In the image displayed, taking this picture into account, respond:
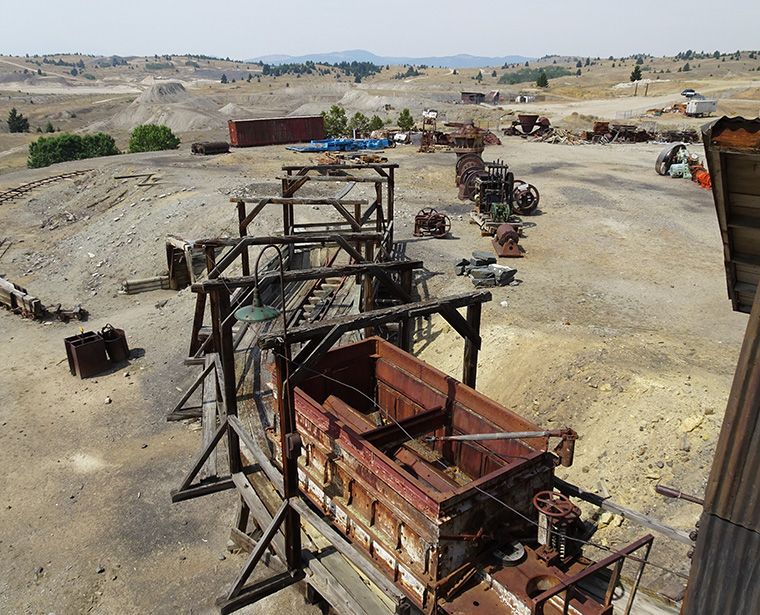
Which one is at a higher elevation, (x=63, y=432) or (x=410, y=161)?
(x=410, y=161)

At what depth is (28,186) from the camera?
118 ft

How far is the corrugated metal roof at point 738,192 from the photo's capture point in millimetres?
2787

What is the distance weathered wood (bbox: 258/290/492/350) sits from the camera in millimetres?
5763

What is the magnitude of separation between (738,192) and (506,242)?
13521 millimetres

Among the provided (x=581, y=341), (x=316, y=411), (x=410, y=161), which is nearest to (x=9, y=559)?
(x=316, y=411)

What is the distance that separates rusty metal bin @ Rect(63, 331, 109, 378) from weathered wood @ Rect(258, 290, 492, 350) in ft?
33.3

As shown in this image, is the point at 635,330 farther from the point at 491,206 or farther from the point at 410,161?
the point at 410,161

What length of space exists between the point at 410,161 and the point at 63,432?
27.5m

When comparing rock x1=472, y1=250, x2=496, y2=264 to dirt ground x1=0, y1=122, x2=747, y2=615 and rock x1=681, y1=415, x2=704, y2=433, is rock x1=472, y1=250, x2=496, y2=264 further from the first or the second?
rock x1=681, y1=415, x2=704, y2=433

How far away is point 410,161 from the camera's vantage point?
3475 cm

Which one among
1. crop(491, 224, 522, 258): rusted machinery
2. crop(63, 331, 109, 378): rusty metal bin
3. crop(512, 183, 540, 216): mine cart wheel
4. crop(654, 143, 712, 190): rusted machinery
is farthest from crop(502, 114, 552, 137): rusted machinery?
crop(63, 331, 109, 378): rusty metal bin

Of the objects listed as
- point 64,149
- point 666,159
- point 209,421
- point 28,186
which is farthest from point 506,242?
point 64,149

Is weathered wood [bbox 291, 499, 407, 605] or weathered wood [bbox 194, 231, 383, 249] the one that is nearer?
weathered wood [bbox 291, 499, 407, 605]

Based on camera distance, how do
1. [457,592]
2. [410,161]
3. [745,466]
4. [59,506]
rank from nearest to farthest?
[745,466] < [457,592] < [59,506] < [410,161]
